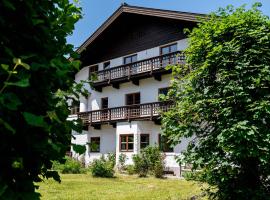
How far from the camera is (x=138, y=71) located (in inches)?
1045

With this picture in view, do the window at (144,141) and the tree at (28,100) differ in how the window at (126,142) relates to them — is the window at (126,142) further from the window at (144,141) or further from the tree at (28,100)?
the tree at (28,100)

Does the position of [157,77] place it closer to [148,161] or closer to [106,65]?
[148,161]

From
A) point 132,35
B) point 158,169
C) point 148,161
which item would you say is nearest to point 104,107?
point 132,35

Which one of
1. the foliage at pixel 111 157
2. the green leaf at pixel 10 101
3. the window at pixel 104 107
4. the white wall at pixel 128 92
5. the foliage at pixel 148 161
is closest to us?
the green leaf at pixel 10 101

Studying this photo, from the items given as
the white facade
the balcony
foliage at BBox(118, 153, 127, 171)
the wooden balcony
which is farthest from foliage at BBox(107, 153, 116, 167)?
the wooden balcony

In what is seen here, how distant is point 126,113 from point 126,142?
2443 millimetres

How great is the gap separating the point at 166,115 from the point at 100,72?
2121cm

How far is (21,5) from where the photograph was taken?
2.22 meters

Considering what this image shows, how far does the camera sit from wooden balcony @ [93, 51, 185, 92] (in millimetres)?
24156

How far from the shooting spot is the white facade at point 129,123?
24641 mm

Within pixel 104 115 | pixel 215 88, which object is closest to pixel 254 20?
pixel 215 88

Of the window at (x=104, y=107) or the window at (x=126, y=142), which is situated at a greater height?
the window at (x=104, y=107)

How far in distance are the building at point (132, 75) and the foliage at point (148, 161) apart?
1.04 metres

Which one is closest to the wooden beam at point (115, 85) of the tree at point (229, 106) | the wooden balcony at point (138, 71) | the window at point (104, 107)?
the wooden balcony at point (138, 71)
